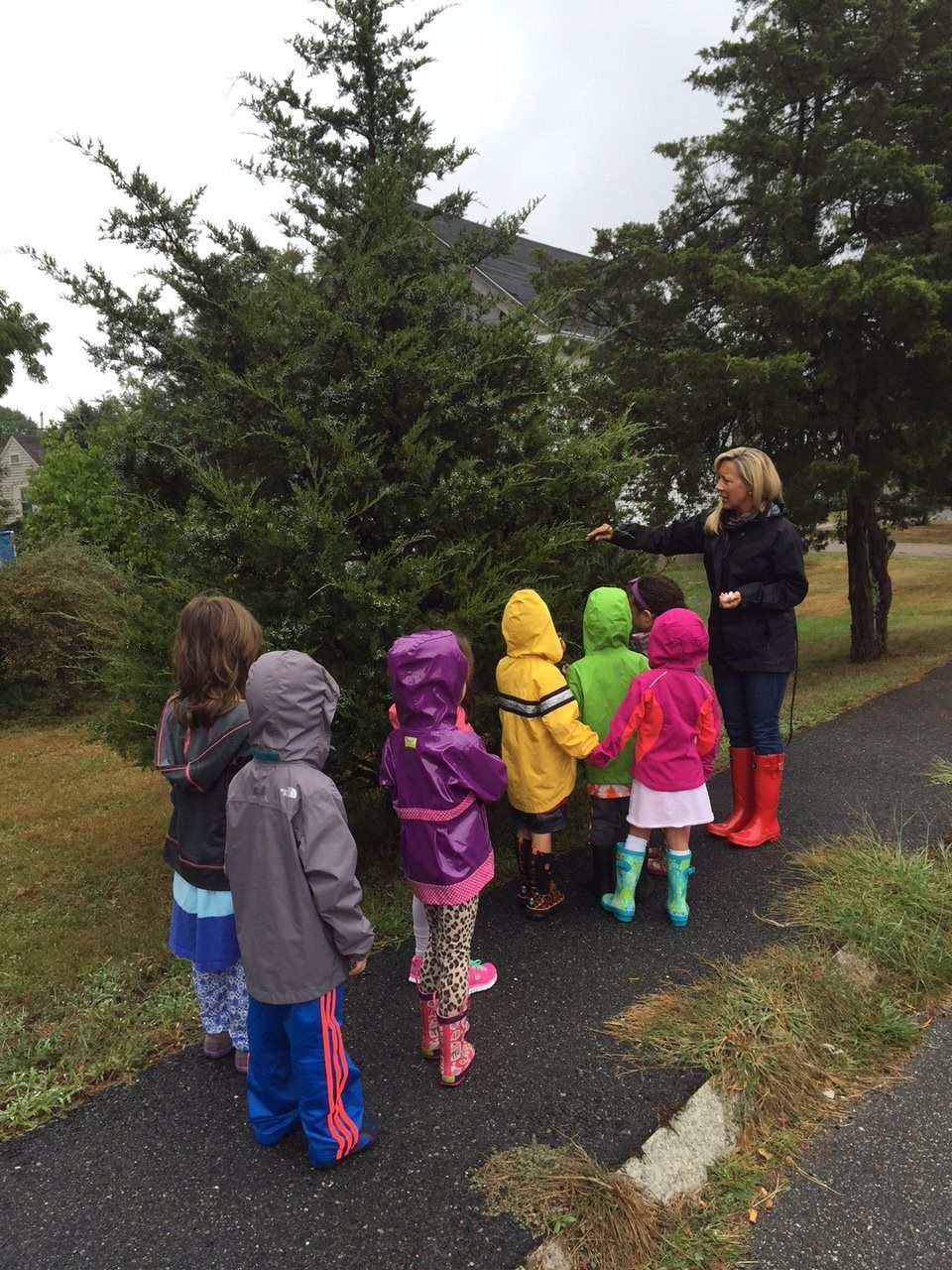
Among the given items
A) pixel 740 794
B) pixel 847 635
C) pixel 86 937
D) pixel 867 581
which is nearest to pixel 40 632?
pixel 86 937

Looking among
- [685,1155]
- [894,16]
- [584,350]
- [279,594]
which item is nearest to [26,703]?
[279,594]

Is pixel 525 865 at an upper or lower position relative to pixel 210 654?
lower

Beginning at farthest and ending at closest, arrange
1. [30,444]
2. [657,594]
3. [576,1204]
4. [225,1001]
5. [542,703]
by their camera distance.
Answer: [30,444] → [657,594] → [542,703] → [225,1001] → [576,1204]

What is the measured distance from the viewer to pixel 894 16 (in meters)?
8.54

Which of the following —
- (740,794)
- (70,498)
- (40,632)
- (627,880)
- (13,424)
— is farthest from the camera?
(13,424)

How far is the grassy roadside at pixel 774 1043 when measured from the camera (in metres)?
2.10

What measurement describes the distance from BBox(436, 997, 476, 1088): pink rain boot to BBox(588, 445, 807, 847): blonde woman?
2.37m

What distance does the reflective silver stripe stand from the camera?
3.45 metres

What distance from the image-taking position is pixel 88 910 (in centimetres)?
451

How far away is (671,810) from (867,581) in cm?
863

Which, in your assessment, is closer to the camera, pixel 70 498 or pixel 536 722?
pixel 536 722

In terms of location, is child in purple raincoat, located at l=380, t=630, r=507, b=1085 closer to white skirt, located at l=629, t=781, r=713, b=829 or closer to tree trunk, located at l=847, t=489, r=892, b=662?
white skirt, located at l=629, t=781, r=713, b=829

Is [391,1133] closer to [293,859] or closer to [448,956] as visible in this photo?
[448,956]

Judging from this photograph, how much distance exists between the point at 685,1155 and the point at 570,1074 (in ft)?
1.47
